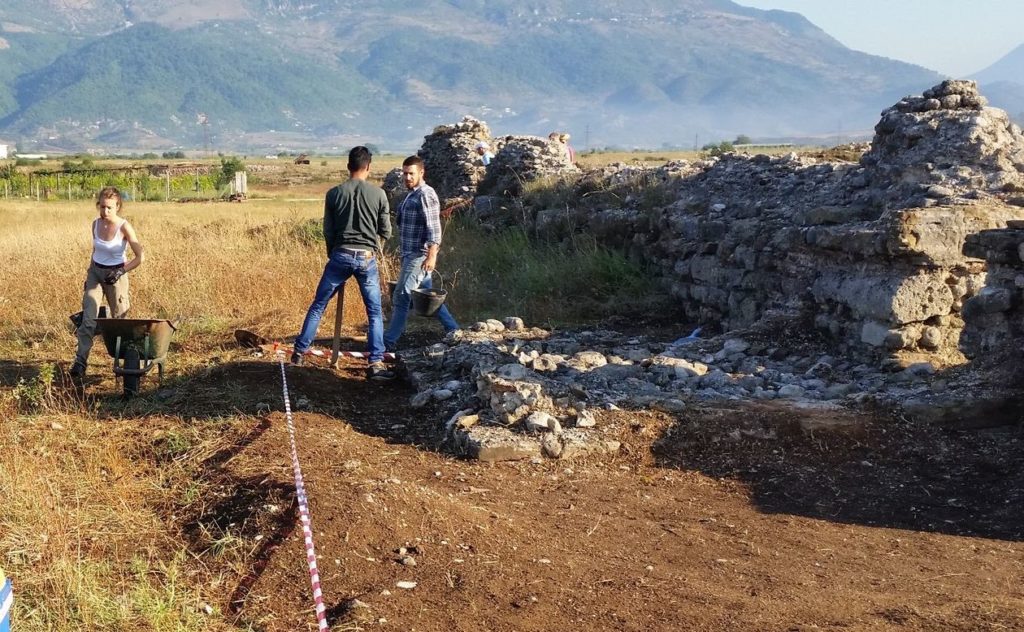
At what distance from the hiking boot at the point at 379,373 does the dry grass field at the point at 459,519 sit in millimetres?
88

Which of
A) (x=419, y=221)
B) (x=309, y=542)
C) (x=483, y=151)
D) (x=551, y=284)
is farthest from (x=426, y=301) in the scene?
(x=483, y=151)

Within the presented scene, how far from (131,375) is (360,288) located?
6.25ft

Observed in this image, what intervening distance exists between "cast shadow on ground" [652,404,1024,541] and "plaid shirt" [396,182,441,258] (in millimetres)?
3290

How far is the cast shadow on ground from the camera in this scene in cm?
591

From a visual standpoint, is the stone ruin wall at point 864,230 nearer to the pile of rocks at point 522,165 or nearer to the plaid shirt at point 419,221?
the plaid shirt at point 419,221

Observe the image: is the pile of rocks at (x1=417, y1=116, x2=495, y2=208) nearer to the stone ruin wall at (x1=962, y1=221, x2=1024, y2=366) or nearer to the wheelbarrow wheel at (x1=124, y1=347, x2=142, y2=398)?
→ the wheelbarrow wheel at (x1=124, y1=347, x2=142, y2=398)

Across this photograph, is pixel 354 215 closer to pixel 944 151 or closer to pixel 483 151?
pixel 944 151

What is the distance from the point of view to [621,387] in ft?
25.4

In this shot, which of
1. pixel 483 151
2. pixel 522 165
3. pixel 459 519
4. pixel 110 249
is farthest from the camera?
pixel 483 151

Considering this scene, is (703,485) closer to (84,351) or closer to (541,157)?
(84,351)

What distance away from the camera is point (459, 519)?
5250 millimetres

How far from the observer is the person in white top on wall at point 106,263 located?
27.6 feet

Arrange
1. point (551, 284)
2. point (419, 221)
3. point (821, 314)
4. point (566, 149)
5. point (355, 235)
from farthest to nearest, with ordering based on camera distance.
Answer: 1. point (566, 149)
2. point (551, 284)
3. point (419, 221)
4. point (821, 314)
5. point (355, 235)

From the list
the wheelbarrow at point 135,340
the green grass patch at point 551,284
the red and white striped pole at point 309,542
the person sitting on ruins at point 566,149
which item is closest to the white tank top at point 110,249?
the wheelbarrow at point 135,340
